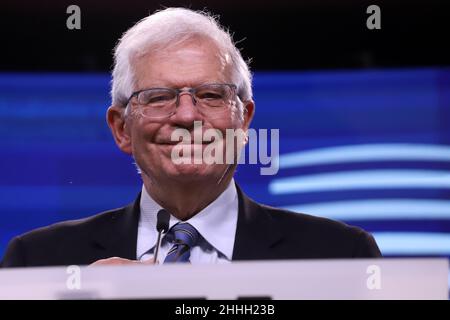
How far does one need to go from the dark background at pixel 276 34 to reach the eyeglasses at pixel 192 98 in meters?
0.14

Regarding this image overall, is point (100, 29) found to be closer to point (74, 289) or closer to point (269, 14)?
point (269, 14)

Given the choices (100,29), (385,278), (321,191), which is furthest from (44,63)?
(385,278)

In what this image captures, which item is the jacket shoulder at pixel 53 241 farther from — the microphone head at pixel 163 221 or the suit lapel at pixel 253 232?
the suit lapel at pixel 253 232

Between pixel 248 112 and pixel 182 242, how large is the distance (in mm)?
398

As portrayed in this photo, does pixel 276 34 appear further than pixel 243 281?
Yes

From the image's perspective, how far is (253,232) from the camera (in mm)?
2764

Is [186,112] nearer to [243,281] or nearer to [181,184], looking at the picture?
[181,184]

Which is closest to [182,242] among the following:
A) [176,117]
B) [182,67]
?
[176,117]

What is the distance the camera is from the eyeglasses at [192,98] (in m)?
2.72

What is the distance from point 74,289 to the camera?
272 cm

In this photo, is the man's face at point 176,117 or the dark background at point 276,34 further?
the dark background at point 276,34

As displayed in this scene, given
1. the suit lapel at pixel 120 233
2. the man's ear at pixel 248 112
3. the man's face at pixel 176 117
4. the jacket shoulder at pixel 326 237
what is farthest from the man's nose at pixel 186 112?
the jacket shoulder at pixel 326 237

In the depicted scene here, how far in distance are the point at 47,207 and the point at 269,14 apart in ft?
2.67

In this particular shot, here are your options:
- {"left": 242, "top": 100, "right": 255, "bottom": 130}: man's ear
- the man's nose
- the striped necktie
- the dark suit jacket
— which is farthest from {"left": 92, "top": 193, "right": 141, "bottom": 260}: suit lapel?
{"left": 242, "top": 100, "right": 255, "bottom": 130}: man's ear
